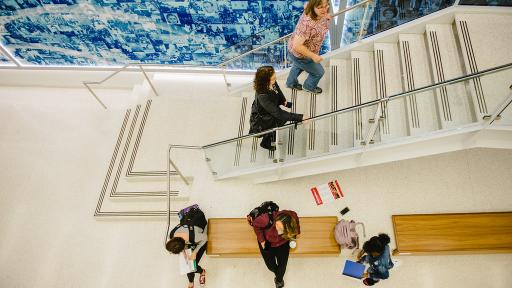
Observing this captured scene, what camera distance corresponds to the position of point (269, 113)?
164 inches

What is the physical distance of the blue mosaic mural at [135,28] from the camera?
217 inches

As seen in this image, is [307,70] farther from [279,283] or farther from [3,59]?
[3,59]

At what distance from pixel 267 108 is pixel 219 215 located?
6.36ft

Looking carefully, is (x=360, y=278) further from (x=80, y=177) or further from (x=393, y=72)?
(x=80, y=177)

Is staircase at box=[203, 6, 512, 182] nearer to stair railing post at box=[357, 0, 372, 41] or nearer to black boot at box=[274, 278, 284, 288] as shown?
stair railing post at box=[357, 0, 372, 41]

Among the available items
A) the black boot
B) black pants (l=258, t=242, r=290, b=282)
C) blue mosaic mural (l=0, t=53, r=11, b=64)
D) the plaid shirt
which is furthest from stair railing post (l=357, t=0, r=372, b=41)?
blue mosaic mural (l=0, t=53, r=11, b=64)

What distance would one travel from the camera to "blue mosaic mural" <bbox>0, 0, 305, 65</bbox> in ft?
18.1

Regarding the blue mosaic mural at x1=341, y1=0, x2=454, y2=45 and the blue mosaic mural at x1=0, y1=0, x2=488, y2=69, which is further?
the blue mosaic mural at x1=0, y1=0, x2=488, y2=69

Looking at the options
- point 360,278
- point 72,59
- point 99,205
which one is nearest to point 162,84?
point 72,59

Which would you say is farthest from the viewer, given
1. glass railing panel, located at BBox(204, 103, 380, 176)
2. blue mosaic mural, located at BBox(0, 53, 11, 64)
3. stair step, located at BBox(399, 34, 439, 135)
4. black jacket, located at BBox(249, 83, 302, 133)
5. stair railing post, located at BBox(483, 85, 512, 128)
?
blue mosaic mural, located at BBox(0, 53, 11, 64)

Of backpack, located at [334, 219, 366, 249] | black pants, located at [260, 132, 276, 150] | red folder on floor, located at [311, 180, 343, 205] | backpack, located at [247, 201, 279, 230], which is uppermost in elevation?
black pants, located at [260, 132, 276, 150]

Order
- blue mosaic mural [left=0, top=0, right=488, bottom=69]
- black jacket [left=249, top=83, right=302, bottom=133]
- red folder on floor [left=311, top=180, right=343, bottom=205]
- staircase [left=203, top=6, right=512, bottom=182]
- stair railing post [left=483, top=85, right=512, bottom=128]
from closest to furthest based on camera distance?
stair railing post [left=483, top=85, right=512, bottom=128] → staircase [left=203, top=6, right=512, bottom=182] → black jacket [left=249, top=83, right=302, bottom=133] → red folder on floor [left=311, top=180, right=343, bottom=205] → blue mosaic mural [left=0, top=0, right=488, bottom=69]

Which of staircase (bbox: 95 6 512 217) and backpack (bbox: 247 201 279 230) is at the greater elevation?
staircase (bbox: 95 6 512 217)

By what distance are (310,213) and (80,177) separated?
14.2 ft
